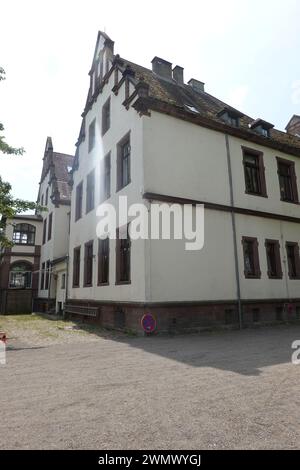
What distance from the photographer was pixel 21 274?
3312 centimetres

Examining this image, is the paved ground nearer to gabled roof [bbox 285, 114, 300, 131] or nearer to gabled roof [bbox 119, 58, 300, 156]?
gabled roof [bbox 119, 58, 300, 156]

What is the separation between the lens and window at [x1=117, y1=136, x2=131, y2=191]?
1504cm

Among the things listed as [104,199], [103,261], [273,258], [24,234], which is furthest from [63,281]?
[273,258]

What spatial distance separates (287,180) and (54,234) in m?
18.3

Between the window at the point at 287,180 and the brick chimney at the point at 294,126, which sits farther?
the brick chimney at the point at 294,126

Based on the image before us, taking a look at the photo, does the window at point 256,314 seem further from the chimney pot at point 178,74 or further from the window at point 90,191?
the chimney pot at point 178,74

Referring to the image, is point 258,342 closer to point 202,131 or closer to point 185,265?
point 185,265

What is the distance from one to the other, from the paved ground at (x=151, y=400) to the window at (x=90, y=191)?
11.9 metres

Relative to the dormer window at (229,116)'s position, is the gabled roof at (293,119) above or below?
above

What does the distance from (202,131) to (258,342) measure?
32.0 feet

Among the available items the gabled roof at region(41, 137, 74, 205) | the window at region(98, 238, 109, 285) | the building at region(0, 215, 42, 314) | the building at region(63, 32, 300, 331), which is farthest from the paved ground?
the building at region(0, 215, 42, 314)

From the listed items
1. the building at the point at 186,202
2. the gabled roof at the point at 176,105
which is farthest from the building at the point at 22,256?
the building at the point at 186,202

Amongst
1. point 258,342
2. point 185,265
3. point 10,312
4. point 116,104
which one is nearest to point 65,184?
point 10,312

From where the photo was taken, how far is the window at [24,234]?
3347cm
